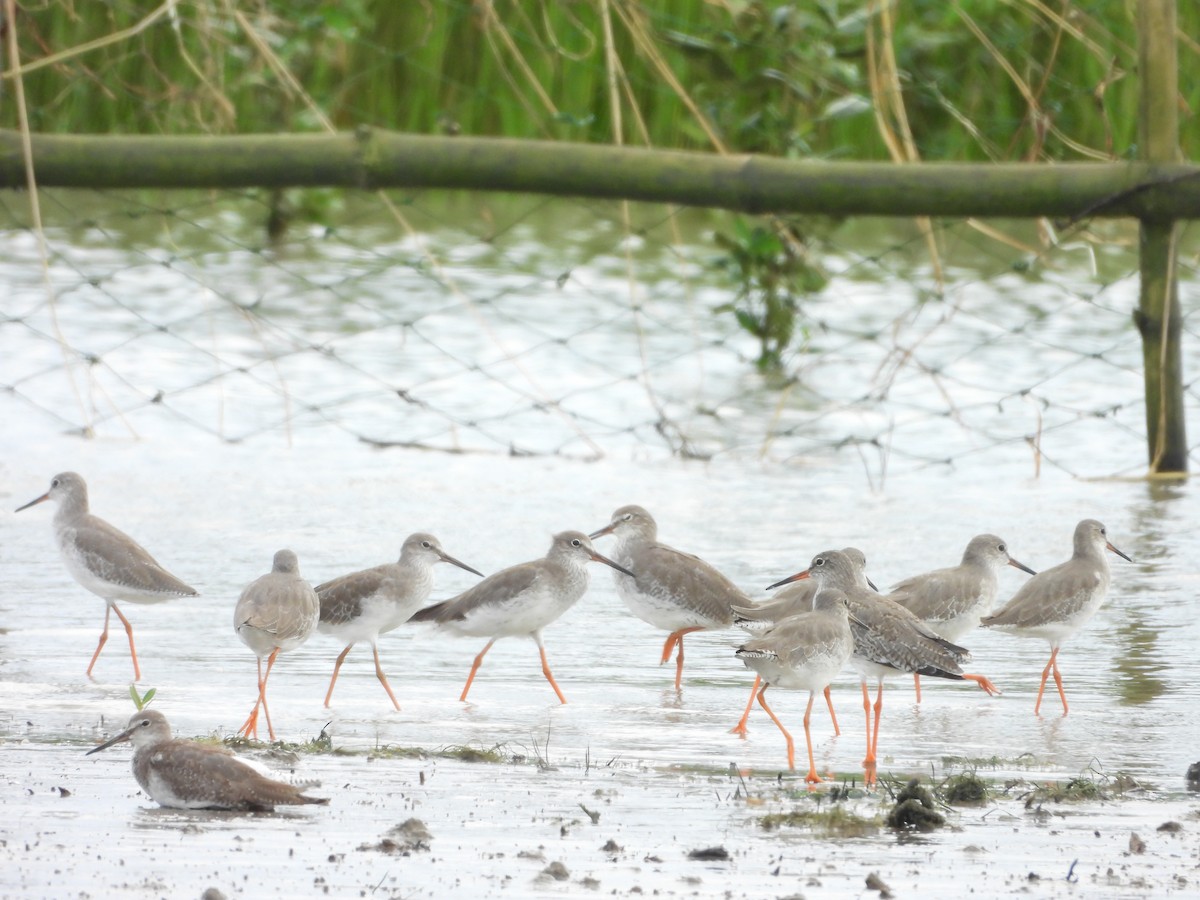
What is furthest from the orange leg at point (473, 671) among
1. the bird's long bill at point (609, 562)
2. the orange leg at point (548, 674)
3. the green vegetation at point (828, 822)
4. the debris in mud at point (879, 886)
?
the debris in mud at point (879, 886)

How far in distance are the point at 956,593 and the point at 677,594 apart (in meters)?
0.98

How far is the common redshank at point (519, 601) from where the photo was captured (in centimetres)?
630

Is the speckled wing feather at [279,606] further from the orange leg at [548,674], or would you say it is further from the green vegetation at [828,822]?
the green vegetation at [828,822]

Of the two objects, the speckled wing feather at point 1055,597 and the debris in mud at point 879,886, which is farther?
the speckled wing feather at point 1055,597

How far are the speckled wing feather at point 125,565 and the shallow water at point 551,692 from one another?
22 cm

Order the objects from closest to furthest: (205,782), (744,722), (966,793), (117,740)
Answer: (205,782) → (966,793) → (117,740) → (744,722)

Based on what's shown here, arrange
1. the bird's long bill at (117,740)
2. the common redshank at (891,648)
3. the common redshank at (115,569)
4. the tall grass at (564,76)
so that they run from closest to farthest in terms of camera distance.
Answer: the bird's long bill at (117,740) → the common redshank at (891,648) → the common redshank at (115,569) → the tall grass at (564,76)

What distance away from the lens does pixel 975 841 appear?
4074 mm

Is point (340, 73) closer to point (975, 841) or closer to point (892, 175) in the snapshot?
point (892, 175)

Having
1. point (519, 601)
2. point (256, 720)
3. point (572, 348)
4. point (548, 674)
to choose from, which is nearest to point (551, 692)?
point (548, 674)

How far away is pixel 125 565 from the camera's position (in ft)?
21.0

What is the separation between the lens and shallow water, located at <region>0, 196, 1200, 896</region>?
3.87 meters

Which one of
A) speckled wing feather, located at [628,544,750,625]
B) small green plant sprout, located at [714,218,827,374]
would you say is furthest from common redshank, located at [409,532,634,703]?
small green plant sprout, located at [714,218,827,374]

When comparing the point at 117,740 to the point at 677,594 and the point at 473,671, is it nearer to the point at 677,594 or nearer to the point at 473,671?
the point at 473,671
